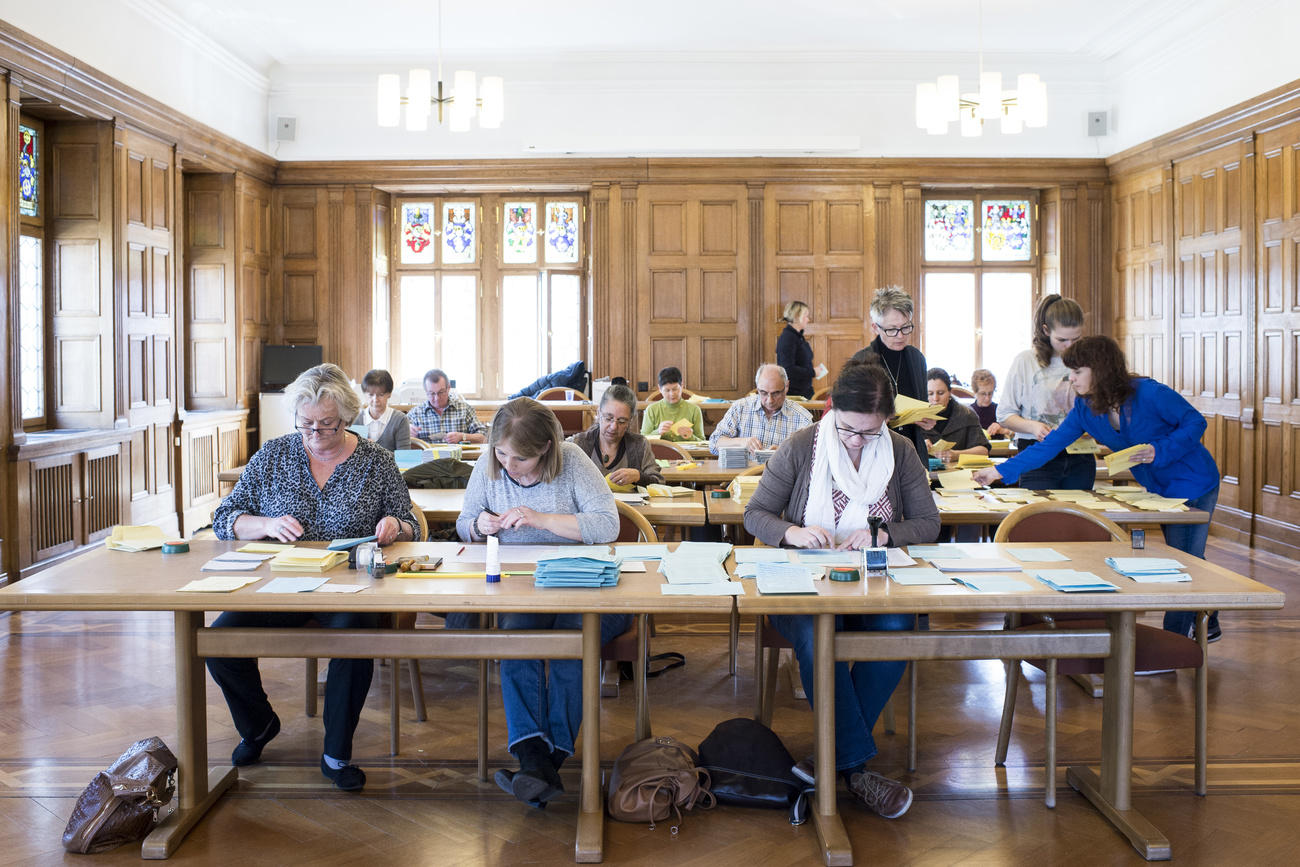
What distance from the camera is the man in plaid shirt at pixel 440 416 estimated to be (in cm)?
724

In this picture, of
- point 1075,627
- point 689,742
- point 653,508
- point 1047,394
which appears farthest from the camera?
point 1047,394

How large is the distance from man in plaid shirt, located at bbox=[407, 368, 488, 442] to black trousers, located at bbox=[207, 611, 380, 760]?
3721mm

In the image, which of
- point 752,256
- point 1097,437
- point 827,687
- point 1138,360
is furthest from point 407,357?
point 827,687

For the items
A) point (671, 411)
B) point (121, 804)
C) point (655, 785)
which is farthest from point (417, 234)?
point (655, 785)

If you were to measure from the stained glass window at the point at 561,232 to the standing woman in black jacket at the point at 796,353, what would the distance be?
247 cm

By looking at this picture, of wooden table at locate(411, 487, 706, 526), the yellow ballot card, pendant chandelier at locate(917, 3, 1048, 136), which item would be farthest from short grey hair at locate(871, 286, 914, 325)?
pendant chandelier at locate(917, 3, 1048, 136)

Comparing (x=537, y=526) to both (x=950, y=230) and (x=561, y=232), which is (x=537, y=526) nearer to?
(x=561, y=232)

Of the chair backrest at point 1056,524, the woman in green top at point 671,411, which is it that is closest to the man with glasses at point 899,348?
the chair backrest at point 1056,524

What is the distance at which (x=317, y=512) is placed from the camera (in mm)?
3623

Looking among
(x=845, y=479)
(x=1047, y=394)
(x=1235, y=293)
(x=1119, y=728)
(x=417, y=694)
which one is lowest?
(x=417, y=694)

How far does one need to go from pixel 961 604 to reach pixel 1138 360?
7.70 metres

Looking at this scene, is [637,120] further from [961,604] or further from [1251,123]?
[961,604]

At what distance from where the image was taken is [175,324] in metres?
8.21

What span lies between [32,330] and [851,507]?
19.2 feet
